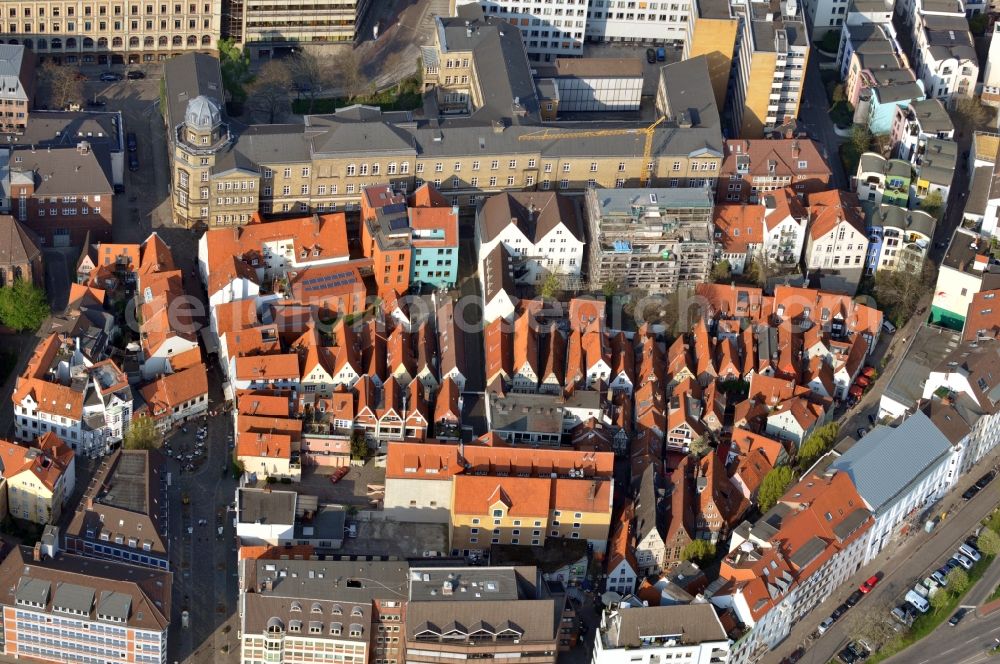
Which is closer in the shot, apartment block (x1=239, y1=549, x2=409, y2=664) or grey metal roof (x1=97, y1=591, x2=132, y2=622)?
grey metal roof (x1=97, y1=591, x2=132, y2=622)

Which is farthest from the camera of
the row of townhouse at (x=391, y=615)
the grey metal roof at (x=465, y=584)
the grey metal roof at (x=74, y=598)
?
the grey metal roof at (x=465, y=584)

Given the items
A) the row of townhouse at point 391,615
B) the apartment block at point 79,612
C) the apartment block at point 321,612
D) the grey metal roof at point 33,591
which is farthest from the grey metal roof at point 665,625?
the grey metal roof at point 33,591

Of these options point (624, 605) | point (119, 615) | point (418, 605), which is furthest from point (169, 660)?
point (624, 605)

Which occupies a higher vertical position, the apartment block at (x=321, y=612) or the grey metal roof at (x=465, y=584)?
the grey metal roof at (x=465, y=584)

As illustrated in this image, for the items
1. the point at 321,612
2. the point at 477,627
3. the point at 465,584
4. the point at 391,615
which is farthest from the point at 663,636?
the point at 321,612

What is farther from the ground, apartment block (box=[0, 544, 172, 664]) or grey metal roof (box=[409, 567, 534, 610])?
grey metal roof (box=[409, 567, 534, 610])

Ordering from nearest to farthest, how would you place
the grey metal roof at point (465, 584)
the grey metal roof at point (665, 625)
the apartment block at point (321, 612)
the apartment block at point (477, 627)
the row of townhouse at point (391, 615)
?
the apartment block at point (477, 627), the row of townhouse at point (391, 615), the grey metal roof at point (665, 625), the apartment block at point (321, 612), the grey metal roof at point (465, 584)

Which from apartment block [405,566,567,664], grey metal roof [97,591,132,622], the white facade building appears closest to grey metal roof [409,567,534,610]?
apartment block [405,566,567,664]

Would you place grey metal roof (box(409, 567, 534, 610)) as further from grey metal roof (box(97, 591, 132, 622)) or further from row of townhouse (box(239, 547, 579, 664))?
grey metal roof (box(97, 591, 132, 622))

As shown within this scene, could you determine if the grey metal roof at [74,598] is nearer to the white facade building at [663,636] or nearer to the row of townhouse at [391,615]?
the row of townhouse at [391,615]
